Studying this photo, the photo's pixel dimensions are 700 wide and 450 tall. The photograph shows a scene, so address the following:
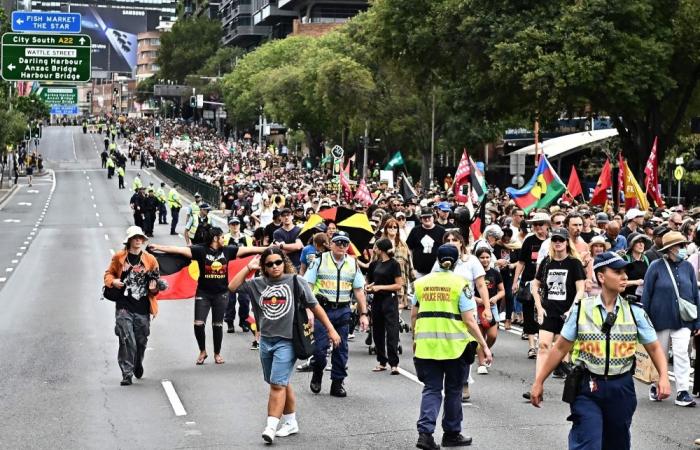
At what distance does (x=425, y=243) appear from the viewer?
15.8 metres

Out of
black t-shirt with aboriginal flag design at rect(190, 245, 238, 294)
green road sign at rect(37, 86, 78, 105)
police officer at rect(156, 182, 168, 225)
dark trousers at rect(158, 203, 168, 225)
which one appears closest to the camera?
black t-shirt with aboriginal flag design at rect(190, 245, 238, 294)

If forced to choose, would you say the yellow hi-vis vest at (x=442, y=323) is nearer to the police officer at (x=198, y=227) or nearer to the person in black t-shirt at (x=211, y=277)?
the person in black t-shirt at (x=211, y=277)

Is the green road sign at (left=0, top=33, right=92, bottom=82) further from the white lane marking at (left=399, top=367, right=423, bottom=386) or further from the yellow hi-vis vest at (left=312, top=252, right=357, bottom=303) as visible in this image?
the yellow hi-vis vest at (left=312, top=252, right=357, bottom=303)

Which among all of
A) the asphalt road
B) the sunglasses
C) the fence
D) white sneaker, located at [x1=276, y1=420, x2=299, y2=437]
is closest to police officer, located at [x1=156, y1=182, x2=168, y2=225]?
the fence

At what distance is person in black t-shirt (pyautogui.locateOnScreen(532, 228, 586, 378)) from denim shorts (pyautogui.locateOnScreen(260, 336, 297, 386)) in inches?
117

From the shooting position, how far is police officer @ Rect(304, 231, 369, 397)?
12633 millimetres

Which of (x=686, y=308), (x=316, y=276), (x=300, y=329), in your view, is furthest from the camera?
(x=316, y=276)

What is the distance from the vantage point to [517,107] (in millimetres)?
40156

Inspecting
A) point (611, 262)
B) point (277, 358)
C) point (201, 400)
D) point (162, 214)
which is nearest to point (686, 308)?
point (277, 358)

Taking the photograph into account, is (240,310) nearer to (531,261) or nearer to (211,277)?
(211,277)

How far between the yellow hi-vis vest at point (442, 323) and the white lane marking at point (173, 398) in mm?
2888

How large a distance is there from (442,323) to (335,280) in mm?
2978

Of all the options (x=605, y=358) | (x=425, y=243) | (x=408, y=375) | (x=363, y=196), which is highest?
(x=605, y=358)

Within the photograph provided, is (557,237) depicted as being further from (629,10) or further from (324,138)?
(324,138)
